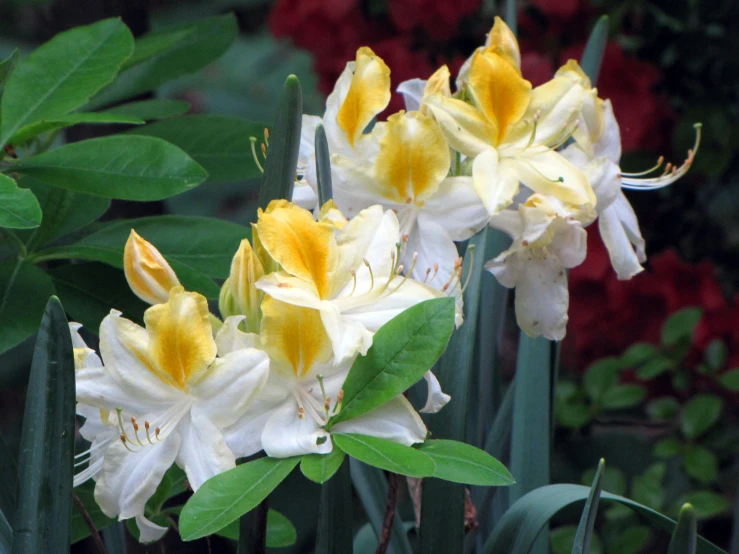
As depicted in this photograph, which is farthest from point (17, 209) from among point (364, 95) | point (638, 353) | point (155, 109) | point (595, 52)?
point (638, 353)

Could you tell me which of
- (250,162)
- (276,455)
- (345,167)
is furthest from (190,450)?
(250,162)

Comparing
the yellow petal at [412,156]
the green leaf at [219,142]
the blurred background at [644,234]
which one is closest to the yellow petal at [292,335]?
the yellow petal at [412,156]

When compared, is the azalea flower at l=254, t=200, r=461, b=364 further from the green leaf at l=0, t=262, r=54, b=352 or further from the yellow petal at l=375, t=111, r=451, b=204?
the green leaf at l=0, t=262, r=54, b=352

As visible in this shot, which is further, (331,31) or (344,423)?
(331,31)

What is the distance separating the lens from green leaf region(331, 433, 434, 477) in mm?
381

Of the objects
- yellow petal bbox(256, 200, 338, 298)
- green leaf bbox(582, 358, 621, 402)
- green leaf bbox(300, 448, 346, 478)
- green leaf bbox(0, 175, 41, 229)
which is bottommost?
green leaf bbox(582, 358, 621, 402)

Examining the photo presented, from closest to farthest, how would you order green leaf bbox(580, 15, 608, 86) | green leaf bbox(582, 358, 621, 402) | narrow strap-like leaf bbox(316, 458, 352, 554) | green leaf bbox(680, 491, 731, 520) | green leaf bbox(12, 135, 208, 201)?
narrow strap-like leaf bbox(316, 458, 352, 554) → green leaf bbox(12, 135, 208, 201) → green leaf bbox(580, 15, 608, 86) → green leaf bbox(680, 491, 731, 520) → green leaf bbox(582, 358, 621, 402)

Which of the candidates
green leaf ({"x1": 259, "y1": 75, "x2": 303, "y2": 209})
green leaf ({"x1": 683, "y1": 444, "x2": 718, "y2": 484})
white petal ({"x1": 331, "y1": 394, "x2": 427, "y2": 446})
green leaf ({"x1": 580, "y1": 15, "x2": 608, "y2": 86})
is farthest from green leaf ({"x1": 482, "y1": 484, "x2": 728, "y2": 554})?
green leaf ({"x1": 683, "y1": 444, "x2": 718, "y2": 484})

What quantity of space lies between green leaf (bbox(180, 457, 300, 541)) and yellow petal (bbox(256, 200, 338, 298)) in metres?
0.09

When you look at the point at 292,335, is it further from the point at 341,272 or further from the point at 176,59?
the point at 176,59

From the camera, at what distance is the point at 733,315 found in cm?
123

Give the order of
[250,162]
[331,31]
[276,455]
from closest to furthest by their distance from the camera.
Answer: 1. [276,455]
2. [250,162]
3. [331,31]

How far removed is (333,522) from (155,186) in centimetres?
26

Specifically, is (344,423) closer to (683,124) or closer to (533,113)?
(533,113)
